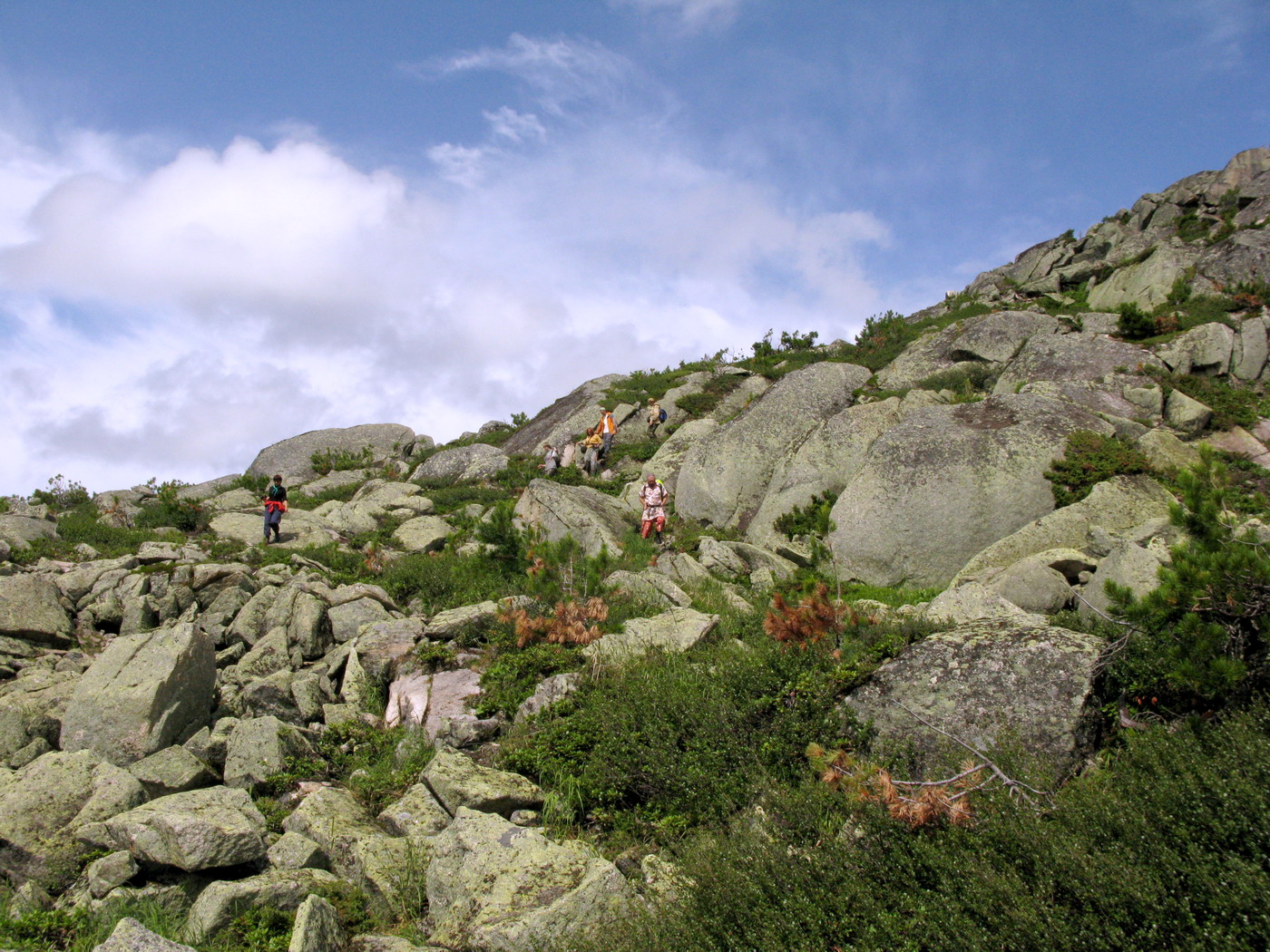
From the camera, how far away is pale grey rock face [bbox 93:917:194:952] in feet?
16.5

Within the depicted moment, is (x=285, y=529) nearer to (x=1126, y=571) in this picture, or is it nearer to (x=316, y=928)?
(x=316, y=928)

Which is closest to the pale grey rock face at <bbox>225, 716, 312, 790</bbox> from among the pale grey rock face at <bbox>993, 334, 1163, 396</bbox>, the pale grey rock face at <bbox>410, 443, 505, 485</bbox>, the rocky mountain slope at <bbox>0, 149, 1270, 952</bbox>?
the rocky mountain slope at <bbox>0, 149, 1270, 952</bbox>

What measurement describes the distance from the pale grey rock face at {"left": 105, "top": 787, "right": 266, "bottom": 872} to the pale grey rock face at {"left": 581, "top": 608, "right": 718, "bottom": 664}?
491cm

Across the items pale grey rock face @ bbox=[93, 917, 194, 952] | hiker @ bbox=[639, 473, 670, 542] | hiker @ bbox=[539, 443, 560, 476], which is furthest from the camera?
hiker @ bbox=[539, 443, 560, 476]

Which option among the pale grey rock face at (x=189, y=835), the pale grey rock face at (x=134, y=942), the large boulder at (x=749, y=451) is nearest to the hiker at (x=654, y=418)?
the large boulder at (x=749, y=451)

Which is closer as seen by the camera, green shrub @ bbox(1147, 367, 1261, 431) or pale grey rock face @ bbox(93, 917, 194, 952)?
pale grey rock face @ bbox(93, 917, 194, 952)

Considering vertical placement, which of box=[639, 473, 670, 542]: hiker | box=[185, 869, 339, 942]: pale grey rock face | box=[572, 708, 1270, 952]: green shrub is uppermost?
box=[639, 473, 670, 542]: hiker

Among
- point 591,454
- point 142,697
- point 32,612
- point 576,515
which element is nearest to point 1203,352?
point 576,515

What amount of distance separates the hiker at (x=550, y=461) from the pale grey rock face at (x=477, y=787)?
20.4 meters

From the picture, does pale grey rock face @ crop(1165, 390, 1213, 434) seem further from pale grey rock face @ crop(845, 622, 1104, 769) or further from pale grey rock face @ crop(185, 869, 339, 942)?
pale grey rock face @ crop(185, 869, 339, 942)

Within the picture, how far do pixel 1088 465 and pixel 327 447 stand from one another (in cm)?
3441

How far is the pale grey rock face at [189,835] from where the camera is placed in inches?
270

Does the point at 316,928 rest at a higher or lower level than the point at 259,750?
lower

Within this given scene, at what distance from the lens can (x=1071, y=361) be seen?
2253 cm
